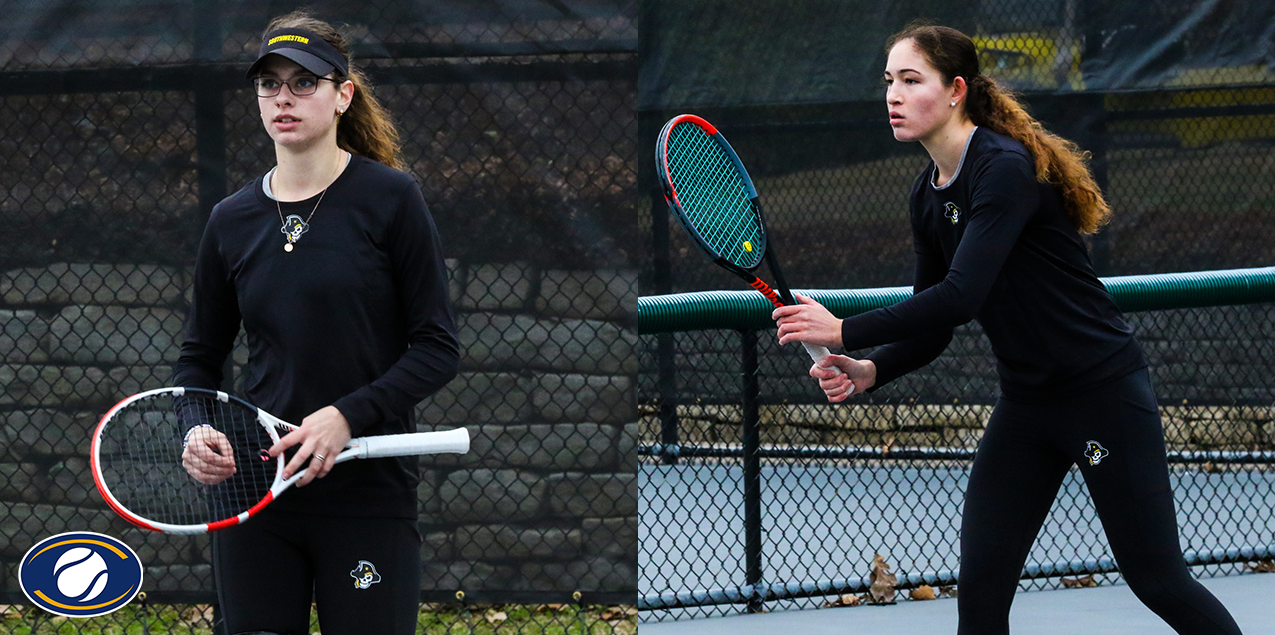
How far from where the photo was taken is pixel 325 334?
2066 millimetres

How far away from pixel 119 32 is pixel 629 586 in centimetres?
212

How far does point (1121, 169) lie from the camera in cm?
555

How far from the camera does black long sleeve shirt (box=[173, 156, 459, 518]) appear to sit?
206 cm

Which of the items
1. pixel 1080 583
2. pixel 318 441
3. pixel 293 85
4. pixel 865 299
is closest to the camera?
pixel 318 441

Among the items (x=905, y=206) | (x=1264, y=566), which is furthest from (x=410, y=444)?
(x=905, y=206)

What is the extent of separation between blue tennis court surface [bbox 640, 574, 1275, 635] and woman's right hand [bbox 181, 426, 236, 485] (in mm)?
1890

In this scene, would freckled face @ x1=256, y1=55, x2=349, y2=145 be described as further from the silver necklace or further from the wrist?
the wrist

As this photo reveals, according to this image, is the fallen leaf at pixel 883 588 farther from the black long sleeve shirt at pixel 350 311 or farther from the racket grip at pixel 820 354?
the black long sleeve shirt at pixel 350 311

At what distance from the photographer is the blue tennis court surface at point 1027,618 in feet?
11.9

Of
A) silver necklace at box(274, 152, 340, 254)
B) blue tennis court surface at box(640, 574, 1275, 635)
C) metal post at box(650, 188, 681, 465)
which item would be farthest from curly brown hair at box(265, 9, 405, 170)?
metal post at box(650, 188, 681, 465)

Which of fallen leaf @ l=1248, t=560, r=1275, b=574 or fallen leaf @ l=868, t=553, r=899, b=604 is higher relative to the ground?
fallen leaf @ l=1248, t=560, r=1275, b=574

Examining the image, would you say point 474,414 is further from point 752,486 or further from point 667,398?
point 667,398

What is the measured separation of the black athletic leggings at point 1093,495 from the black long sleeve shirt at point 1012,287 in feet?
0.18

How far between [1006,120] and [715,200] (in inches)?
23.5
